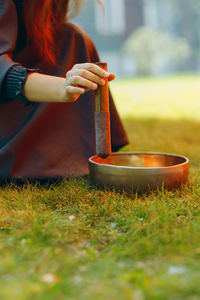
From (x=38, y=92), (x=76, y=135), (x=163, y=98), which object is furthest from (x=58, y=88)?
(x=163, y=98)

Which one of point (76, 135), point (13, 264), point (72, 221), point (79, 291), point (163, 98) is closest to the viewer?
point (79, 291)

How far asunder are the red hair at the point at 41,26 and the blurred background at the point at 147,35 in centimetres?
1947

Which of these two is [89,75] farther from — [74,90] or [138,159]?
[138,159]

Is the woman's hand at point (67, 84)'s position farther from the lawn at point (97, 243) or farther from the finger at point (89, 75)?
the lawn at point (97, 243)

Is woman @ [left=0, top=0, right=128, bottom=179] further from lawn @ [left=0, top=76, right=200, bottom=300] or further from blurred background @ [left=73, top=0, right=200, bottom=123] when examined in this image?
blurred background @ [left=73, top=0, right=200, bottom=123]

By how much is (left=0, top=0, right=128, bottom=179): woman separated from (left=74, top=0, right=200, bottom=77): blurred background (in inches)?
764

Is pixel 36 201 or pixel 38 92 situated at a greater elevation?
pixel 38 92

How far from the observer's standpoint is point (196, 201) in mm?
1531

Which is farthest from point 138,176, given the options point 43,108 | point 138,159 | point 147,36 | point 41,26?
point 147,36

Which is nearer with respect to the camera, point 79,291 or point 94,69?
point 79,291

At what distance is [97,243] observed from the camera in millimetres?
1216

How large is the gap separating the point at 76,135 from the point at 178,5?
22889 mm

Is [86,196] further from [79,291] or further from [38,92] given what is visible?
[79,291]

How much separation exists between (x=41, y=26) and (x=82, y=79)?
0.50 m
